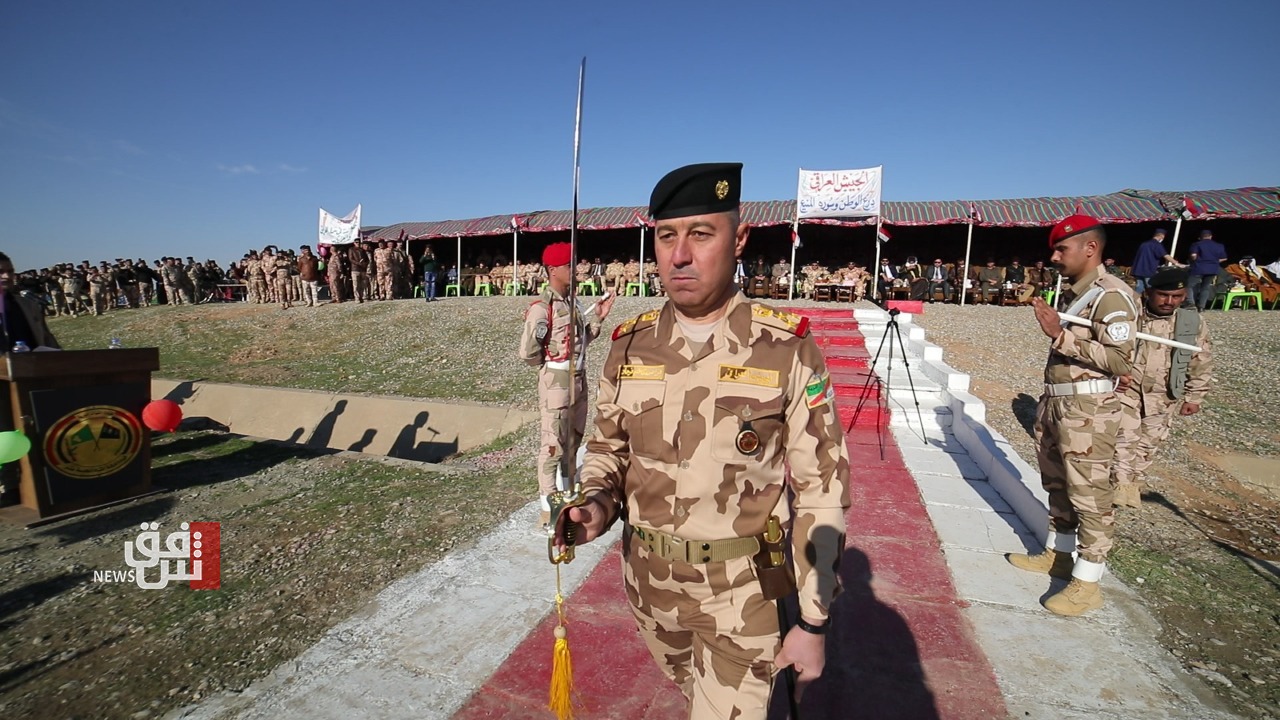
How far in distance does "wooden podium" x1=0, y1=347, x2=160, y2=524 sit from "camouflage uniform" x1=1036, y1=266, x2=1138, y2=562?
764 cm

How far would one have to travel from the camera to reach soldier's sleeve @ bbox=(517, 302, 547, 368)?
186 inches

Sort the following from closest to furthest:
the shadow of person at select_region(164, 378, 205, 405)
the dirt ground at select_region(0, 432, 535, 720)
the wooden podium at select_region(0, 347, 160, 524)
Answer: the dirt ground at select_region(0, 432, 535, 720), the wooden podium at select_region(0, 347, 160, 524), the shadow of person at select_region(164, 378, 205, 405)

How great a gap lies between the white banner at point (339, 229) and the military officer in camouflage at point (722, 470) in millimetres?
23489

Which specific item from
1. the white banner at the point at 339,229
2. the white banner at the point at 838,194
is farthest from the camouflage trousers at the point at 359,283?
the white banner at the point at 838,194

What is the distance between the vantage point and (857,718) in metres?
2.55

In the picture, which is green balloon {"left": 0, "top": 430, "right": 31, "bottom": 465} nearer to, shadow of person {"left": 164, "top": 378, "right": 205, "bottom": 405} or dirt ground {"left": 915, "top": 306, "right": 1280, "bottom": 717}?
dirt ground {"left": 915, "top": 306, "right": 1280, "bottom": 717}

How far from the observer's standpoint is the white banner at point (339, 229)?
72.4 ft

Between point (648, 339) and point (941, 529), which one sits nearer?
point (648, 339)

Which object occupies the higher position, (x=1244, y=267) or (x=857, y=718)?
(x=1244, y=267)

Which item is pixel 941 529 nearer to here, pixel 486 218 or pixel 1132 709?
pixel 1132 709

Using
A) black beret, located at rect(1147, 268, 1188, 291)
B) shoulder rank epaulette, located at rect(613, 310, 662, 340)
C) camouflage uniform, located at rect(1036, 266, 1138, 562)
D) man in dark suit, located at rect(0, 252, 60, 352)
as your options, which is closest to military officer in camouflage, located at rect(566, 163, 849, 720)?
shoulder rank epaulette, located at rect(613, 310, 662, 340)

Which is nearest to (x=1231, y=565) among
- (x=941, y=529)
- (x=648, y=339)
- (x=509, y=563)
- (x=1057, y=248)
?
(x=941, y=529)

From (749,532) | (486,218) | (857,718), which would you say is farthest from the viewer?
(486,218)

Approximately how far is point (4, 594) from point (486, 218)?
2448cm
